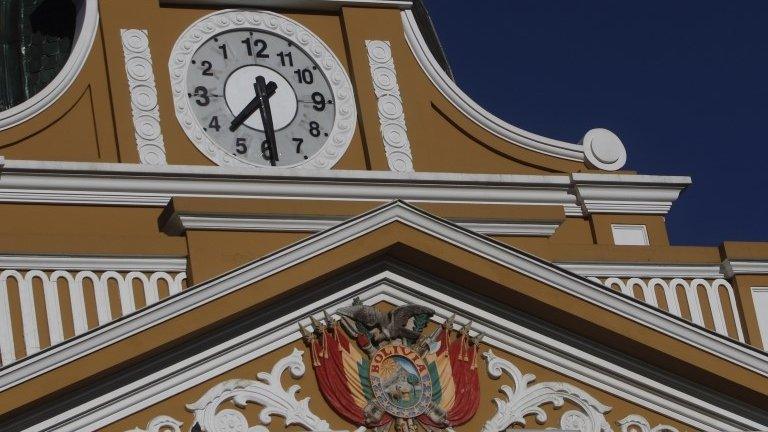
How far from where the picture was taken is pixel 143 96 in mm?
29938

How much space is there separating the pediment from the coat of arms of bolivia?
0.65 feet

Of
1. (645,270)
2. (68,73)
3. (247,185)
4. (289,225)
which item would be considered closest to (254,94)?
(247,185)

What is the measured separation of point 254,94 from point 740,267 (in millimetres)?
5072

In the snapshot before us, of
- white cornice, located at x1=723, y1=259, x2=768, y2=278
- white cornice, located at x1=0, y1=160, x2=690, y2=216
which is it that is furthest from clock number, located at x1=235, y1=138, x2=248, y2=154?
white cornice, located at x1=723, y1=259, x2=768, y2=278

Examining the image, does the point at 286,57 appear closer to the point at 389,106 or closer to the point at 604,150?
the point at 389,106

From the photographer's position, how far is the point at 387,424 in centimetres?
2666

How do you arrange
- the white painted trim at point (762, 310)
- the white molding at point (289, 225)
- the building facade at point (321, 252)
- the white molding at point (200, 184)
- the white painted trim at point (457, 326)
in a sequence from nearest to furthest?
the white painted trim at point (457, 326)
the building facade at point (321, 252)
the white molding at point (289, 225)
the white molding at point (200, 184)
the white painted trim at point (762, 310)

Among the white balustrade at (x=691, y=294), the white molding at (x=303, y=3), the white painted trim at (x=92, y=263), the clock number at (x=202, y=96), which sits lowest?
the white balustrade at (x=691, y=294)

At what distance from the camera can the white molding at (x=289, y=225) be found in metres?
28.2

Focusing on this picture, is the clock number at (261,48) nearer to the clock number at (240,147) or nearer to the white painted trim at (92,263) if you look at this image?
the clock number at (240,147)

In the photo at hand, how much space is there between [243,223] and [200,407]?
2.83 metres

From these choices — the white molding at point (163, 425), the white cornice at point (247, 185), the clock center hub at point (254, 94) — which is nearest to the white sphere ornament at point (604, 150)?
the white cornice at point (247, 185)

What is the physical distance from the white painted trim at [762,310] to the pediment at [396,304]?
128 centimetres

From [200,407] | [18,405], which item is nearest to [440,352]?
[200,407]
